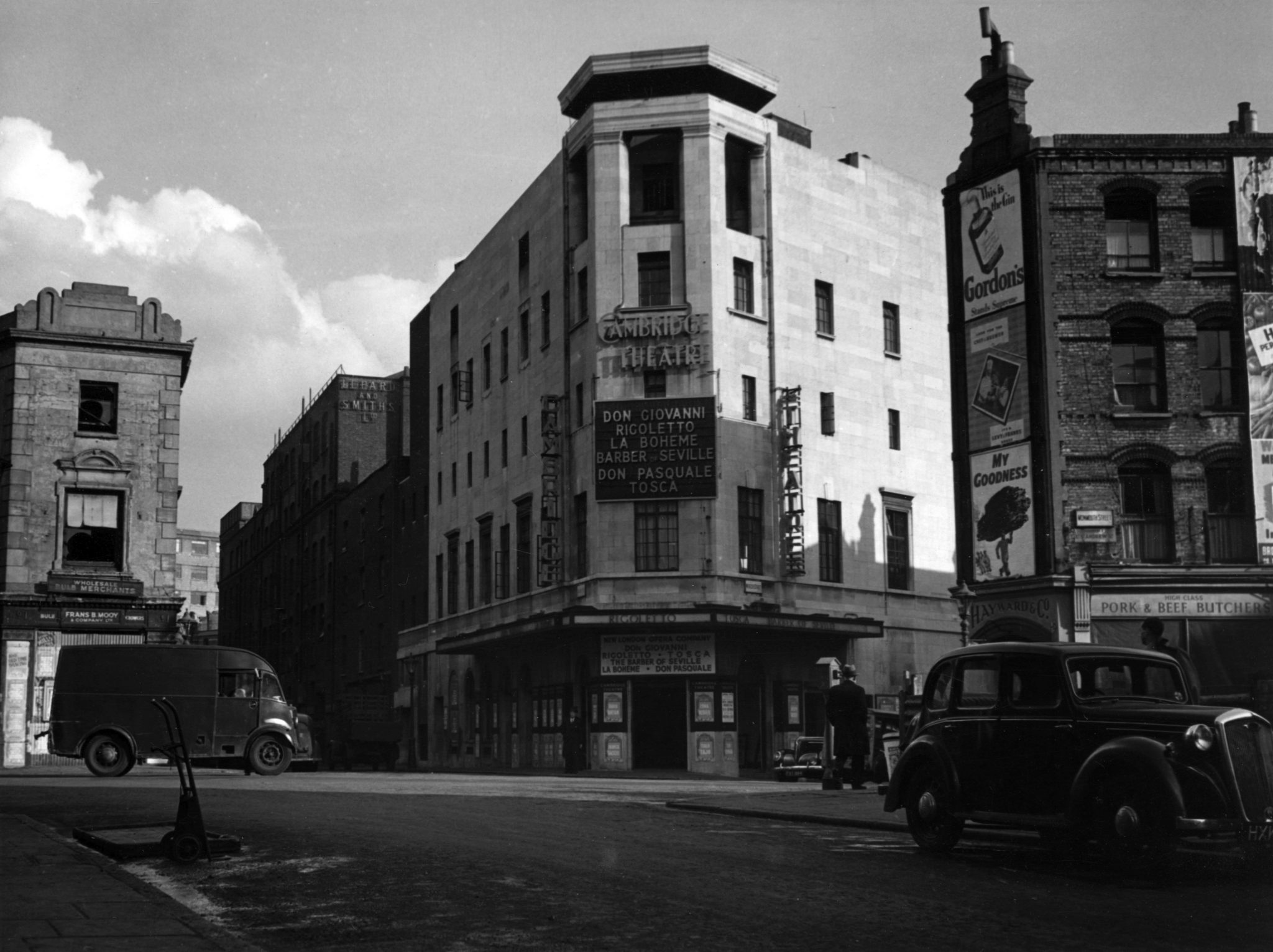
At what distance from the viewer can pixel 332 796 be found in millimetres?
20297

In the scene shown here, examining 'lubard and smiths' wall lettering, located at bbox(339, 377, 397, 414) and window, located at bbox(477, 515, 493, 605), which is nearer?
window, located at bbox(477, 515, 493, 605)

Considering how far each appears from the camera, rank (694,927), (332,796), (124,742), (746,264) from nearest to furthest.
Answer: (694,927), (332,796), (124,742), (746,264)

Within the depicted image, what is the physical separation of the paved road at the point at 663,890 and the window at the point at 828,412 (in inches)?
1218

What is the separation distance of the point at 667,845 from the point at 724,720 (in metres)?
29.6

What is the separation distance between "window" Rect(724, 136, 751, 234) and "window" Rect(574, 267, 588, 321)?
4703 mm

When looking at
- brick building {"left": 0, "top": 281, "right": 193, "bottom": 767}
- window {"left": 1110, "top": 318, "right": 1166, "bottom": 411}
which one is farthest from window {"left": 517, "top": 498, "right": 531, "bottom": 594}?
window {"left": 1110, "top": 318, "right": 1166, "bottom": 411}

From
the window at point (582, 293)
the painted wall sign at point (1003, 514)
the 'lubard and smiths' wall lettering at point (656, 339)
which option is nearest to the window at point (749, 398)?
the 'lubard and smiths' wall lettering at point (656, 339)

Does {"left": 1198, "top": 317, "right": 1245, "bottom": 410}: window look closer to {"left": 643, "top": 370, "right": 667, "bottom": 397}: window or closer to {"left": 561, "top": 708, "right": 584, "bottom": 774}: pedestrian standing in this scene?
{"left": 643, "top": 370, "right": 667, "bottom": 397}: window

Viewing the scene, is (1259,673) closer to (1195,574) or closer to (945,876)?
(1195,574)

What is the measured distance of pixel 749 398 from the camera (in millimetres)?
44281

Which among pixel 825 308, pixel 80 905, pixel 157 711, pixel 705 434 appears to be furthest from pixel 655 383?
pixel 80 905

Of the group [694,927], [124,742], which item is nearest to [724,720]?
[124,742]

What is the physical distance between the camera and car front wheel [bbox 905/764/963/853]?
502 inches

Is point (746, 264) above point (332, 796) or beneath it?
above
